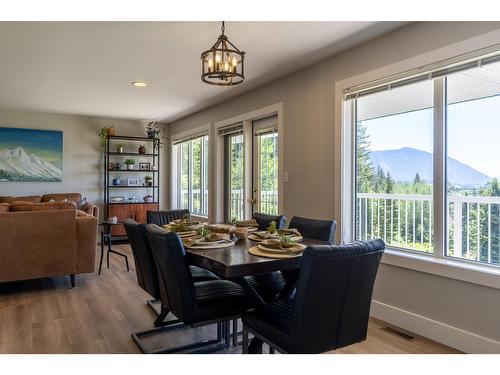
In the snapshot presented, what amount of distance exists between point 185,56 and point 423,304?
302 centimetres

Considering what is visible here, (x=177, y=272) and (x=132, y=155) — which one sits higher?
(x=132, y=155)

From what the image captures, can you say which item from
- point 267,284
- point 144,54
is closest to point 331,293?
point 267,284

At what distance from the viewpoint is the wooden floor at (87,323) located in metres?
2.64

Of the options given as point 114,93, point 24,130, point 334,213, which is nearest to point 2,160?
point 24,130

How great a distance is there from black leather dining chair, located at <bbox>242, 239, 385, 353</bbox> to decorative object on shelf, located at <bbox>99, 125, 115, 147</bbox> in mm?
6005

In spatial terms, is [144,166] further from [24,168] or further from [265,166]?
[265,166]

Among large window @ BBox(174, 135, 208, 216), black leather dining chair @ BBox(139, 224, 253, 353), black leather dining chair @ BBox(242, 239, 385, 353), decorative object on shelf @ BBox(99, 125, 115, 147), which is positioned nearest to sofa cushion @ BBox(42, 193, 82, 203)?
decorative object on shelf @ BBox(99, 125, 115, 147)

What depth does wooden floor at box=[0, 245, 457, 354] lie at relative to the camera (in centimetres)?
264

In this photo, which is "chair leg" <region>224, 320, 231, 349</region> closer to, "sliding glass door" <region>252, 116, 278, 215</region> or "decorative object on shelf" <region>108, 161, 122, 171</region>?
"sliding glass door" <region>252, 116, 278, 215</region>

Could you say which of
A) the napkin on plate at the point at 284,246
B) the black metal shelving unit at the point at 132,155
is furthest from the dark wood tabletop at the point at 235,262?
the black metal shelving unit at the point at 132,155

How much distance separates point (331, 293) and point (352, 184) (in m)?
2.02

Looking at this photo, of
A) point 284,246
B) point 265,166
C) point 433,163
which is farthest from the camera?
point 265,166

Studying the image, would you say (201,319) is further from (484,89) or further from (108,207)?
(108,207)

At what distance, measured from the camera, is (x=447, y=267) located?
8.74 feet
